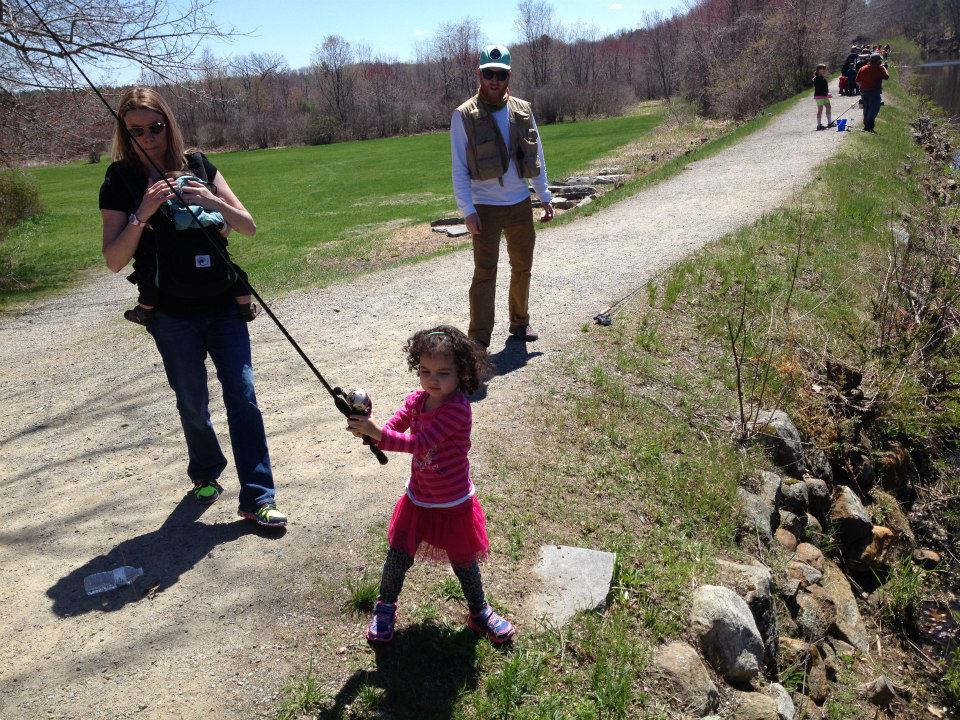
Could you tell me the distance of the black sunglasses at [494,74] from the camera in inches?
214

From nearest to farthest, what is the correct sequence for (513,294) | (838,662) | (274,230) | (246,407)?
(246,407) → (838,662) → (513,294) → (274,230)

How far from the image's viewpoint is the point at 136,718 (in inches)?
117

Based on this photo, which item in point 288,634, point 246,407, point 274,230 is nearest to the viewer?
point 288,634

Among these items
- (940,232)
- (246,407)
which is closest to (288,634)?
(246,407)

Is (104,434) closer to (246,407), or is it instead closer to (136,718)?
(246,407)

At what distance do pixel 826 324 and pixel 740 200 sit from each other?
4.92m

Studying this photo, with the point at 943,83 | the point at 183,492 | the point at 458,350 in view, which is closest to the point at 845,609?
the point at 458,350

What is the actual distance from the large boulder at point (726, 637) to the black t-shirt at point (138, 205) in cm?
283

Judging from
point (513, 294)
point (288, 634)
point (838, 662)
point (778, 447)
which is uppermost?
point (513, 294)

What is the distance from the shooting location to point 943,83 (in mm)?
38719

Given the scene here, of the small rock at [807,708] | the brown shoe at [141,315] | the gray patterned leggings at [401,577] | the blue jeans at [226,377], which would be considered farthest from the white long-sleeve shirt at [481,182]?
the small rock at [807,708]

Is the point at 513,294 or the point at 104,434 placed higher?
the point at 513,294

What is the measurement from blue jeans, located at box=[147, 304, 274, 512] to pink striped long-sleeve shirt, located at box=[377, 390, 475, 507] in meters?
1.10

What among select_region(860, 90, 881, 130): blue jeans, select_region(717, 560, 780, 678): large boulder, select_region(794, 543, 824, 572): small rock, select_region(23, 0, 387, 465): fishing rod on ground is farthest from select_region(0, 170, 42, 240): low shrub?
select_region(860, 90, 881, 130): blue jeans
